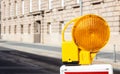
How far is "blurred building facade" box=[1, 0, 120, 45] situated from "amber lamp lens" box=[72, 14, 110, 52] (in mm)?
27095

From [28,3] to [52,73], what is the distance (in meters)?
41.1

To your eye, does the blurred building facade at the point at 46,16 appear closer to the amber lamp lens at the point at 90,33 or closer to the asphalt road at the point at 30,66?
the asphalt road at the point at 30,66

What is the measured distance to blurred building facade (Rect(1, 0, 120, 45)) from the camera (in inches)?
1272

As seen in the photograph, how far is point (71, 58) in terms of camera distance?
344 centimetres

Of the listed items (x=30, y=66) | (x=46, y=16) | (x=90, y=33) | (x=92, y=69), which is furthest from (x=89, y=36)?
(x=46, y=16)

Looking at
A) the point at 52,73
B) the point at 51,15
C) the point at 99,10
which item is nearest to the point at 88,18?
the point at 52,73

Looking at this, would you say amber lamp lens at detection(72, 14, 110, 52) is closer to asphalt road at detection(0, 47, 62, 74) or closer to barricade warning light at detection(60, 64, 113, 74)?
barricade warning light at detection(60, 64, 113, 74)

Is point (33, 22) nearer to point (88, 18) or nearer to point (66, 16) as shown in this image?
point (66, 16)

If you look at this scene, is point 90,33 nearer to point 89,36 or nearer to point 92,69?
point 89,36

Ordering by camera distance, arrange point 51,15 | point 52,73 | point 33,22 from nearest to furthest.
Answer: point 52,73 < point 51,15 < point 33,22

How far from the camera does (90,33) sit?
11.1ft

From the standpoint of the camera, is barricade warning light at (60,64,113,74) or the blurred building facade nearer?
barricade warning light at (60,64,113,74)

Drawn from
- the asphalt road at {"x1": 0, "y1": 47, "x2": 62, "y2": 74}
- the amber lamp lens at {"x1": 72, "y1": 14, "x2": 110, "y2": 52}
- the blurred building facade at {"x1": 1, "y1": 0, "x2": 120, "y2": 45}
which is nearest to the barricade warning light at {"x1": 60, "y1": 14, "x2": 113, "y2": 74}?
the amber lamp lens at {"x1": 72, "y1": 14, "x2": 110, "y2": 52}

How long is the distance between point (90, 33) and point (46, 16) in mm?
46027
